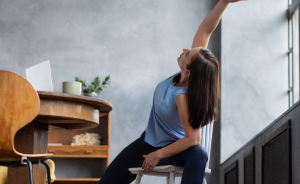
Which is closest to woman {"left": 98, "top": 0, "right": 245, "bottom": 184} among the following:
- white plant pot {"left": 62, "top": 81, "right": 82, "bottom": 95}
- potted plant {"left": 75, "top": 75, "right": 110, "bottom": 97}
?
white plant pot {"left": 62, "top": 81, "right": 82, "bottom": 95}

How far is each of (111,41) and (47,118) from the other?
2808 mm

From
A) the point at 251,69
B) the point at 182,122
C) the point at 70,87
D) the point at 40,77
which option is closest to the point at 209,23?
the point at 182,122

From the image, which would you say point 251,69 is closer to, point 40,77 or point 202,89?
point 40,77

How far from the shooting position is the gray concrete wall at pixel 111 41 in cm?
443

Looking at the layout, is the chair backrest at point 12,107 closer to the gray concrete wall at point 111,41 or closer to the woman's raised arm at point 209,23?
the woman's raised arm at point 209,23

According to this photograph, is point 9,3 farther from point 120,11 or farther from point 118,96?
point 118,96

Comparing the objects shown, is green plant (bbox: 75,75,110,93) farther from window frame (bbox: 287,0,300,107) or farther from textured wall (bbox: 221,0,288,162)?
window frame (bbox: 287,0,300,107)

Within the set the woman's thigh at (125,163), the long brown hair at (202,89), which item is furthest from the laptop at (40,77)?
the long brown hair at (202,89)

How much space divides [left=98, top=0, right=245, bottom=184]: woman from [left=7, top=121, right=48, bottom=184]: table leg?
0.52 metres

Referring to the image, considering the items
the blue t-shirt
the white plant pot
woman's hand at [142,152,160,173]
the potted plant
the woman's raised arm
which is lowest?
woman's hand at [142,152,160,173]

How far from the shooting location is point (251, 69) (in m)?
3.98

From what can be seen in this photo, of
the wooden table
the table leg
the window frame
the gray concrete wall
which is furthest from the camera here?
the gray concrete wall

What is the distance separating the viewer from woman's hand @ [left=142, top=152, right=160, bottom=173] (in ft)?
4.75

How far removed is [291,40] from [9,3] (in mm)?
3425
